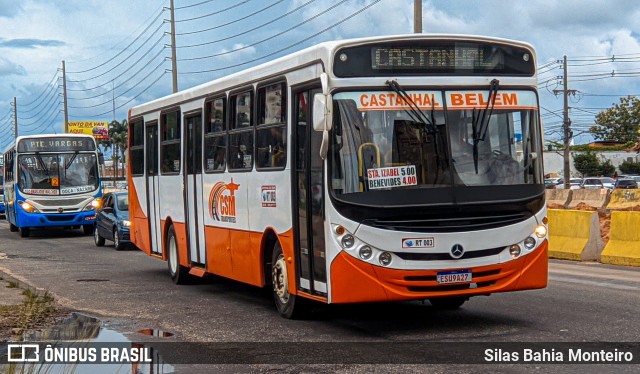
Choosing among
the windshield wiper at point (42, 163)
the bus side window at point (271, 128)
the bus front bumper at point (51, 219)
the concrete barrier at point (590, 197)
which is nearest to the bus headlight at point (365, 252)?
the bus side window at point (271, 128)

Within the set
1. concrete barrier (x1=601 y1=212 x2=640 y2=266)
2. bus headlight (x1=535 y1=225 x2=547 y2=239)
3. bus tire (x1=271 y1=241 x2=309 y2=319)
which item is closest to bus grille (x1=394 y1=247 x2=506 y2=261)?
bus headlight (x1=535 y1=225 x2=547 y2=239)

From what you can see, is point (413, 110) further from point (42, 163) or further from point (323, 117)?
point (42, 163)

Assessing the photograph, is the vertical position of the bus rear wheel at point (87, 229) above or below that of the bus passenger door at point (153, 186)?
below

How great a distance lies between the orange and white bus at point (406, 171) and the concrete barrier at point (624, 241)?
815cm

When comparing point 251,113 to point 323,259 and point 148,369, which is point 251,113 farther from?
point 148,369

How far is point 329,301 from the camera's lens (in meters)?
9.96

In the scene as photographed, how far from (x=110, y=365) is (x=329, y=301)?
226 cm

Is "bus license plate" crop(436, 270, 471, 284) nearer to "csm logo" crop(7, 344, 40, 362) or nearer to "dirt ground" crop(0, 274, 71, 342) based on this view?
"csm logo" crop(7, 344, 40, 362)

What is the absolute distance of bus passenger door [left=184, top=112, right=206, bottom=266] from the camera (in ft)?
47.8

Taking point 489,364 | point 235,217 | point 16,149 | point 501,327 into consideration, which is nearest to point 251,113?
point 235,217

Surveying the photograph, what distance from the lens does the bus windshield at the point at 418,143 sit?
9828 millimetres

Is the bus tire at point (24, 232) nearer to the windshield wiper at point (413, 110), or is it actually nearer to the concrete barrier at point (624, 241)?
the concrete barrier at point (624, 241)

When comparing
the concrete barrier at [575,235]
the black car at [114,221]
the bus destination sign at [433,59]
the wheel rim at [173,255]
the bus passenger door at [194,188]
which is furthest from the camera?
the black car at [114,221]

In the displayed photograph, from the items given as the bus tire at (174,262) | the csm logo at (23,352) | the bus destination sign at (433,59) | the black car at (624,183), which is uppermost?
the bus destination sign at (433,59)
